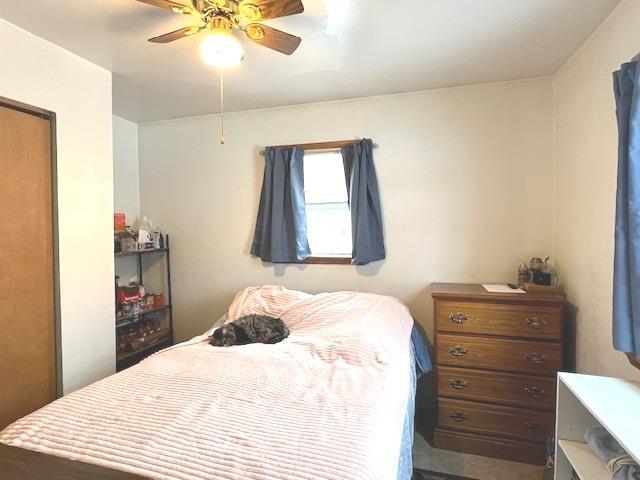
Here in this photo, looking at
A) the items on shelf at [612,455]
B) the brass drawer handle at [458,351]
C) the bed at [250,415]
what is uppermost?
the bed at [250,415]

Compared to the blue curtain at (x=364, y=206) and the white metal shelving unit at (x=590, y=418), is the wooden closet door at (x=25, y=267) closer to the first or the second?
the blue curtain at (x=364, y=206)

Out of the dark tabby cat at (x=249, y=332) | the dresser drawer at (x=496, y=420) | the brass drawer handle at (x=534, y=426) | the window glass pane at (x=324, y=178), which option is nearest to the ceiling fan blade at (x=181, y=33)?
the window glass pane at (x=324, y=178)

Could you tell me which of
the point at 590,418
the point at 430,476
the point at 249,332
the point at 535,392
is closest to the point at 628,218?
the point at 590,418

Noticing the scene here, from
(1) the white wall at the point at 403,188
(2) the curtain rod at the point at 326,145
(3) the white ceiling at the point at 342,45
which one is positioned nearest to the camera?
(3) the white ceiling at the point at 342,45

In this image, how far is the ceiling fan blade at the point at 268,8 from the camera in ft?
4.58

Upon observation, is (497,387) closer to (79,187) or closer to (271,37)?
(271,37)

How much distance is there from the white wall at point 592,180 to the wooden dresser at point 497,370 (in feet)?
0.66

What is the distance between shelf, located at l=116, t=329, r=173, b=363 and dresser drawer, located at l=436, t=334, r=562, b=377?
232 centimetres

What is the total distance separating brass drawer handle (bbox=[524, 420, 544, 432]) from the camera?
212cm

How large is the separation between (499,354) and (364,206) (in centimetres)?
134

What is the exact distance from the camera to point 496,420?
7.16 ft

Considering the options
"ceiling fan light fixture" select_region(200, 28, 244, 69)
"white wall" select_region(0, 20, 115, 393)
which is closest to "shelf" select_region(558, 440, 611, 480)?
"ceiling fan light fixture" select_region(200, 28, 244, 69)

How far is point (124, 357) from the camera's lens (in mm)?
2729

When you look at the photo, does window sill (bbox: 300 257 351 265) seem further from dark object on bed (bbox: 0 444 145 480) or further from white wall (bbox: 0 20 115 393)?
dark object on bed (bbox: 0 444 145 480)
